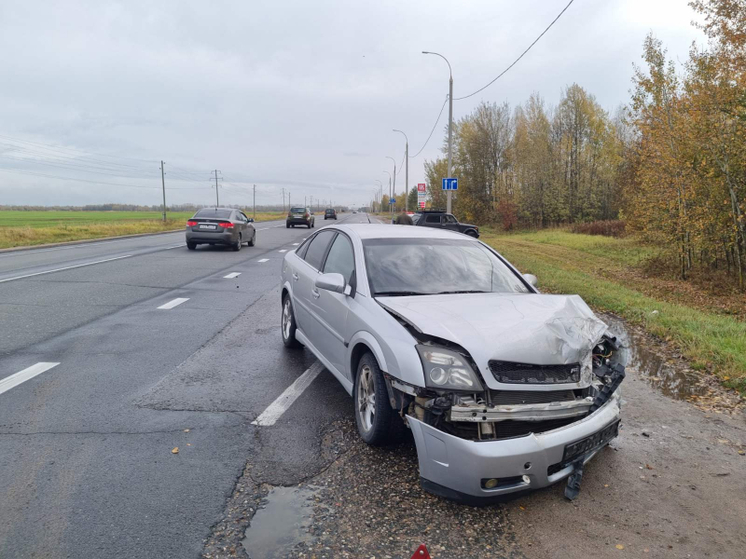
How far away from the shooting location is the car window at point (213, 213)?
66.1 feet

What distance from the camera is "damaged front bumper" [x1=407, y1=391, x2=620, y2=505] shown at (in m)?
2.80

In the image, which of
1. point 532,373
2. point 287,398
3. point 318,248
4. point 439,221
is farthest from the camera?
point 439,221

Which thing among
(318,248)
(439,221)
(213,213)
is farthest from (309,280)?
(439,221)

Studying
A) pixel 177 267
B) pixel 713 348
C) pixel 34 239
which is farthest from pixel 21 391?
pixel 34 239

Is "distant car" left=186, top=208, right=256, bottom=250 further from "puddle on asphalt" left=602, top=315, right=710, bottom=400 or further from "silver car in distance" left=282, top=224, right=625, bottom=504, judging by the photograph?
"silver car in distance" left=282, top=224, right=625, bottom=504

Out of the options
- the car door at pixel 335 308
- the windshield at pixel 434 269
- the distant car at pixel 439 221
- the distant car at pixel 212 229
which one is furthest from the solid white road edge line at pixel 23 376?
the distant car at pixel 439 221

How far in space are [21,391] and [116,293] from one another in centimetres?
560

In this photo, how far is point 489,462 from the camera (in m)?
2.78

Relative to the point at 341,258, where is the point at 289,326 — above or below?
below

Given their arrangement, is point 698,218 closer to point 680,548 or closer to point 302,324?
point 302,324

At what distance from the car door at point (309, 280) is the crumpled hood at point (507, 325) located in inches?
61.5

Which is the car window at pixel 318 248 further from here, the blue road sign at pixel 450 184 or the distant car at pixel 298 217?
the distant car at pixel 298 217

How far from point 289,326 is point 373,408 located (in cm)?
288

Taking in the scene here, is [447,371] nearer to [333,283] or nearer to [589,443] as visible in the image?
[589,443]
